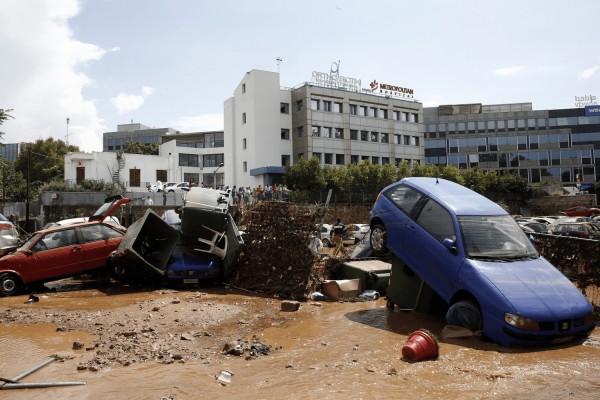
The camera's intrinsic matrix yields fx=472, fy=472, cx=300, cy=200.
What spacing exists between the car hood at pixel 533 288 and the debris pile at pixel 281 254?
16.4ft

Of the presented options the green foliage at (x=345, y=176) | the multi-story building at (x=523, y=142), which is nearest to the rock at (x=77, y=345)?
the green foliage at (x=345, y=176)

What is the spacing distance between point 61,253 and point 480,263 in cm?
1052

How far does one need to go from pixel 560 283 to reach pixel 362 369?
11.4 ft

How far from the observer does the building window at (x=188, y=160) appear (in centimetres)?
7162

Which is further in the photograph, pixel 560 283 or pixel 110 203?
pixel 110 203

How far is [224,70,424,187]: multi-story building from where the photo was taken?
172 feet

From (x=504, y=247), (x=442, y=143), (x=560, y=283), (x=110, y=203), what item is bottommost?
(x=560, y=283)

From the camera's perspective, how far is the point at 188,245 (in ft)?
43.4

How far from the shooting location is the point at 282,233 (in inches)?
470

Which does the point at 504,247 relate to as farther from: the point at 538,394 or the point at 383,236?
the point at 538,394

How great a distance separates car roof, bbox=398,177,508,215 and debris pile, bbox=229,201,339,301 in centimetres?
338

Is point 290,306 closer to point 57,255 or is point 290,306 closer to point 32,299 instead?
point 32,299

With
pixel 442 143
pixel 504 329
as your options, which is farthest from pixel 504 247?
pixel 442 143

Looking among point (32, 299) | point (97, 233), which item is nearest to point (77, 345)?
point (32, 299)
